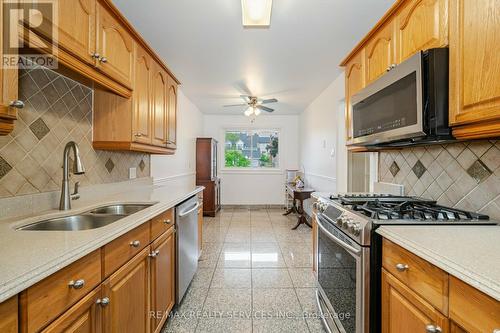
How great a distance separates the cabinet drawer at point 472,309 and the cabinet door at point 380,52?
138 centimetres

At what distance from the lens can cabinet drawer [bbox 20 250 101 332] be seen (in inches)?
26.3

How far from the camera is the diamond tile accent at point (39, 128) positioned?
4.63 ft

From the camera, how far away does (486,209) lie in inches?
51.3

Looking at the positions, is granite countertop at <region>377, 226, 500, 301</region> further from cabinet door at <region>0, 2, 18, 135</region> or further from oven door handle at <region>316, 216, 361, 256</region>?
cabinet door at <region>0, 2, 18, 135</region>

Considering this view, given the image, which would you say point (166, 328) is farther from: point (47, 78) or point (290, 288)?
point (47, 78)

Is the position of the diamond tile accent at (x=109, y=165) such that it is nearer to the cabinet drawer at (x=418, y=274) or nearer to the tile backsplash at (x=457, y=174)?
the cabinet drawer at (x=418, y=274)

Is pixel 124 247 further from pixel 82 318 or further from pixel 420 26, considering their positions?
pixel 420 26

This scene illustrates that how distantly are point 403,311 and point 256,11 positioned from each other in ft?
6.53

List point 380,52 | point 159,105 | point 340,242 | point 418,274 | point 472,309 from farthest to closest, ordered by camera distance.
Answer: point 159,105
point 380,52
point 340,242
point 418,274
point 472,309

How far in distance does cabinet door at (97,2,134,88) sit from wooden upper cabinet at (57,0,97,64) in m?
0.06

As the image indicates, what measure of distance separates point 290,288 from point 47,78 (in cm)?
249

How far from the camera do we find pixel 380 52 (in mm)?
1722

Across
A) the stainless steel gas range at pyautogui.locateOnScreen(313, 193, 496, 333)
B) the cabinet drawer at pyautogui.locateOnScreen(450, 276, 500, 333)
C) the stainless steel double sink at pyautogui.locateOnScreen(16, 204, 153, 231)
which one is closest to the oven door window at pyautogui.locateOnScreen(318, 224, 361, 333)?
the stainless steel gas range at pyautogui.locateOnScreen(313, 193, 496, 333)

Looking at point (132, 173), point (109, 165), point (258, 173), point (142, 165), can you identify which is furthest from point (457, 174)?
point (258, 173)
